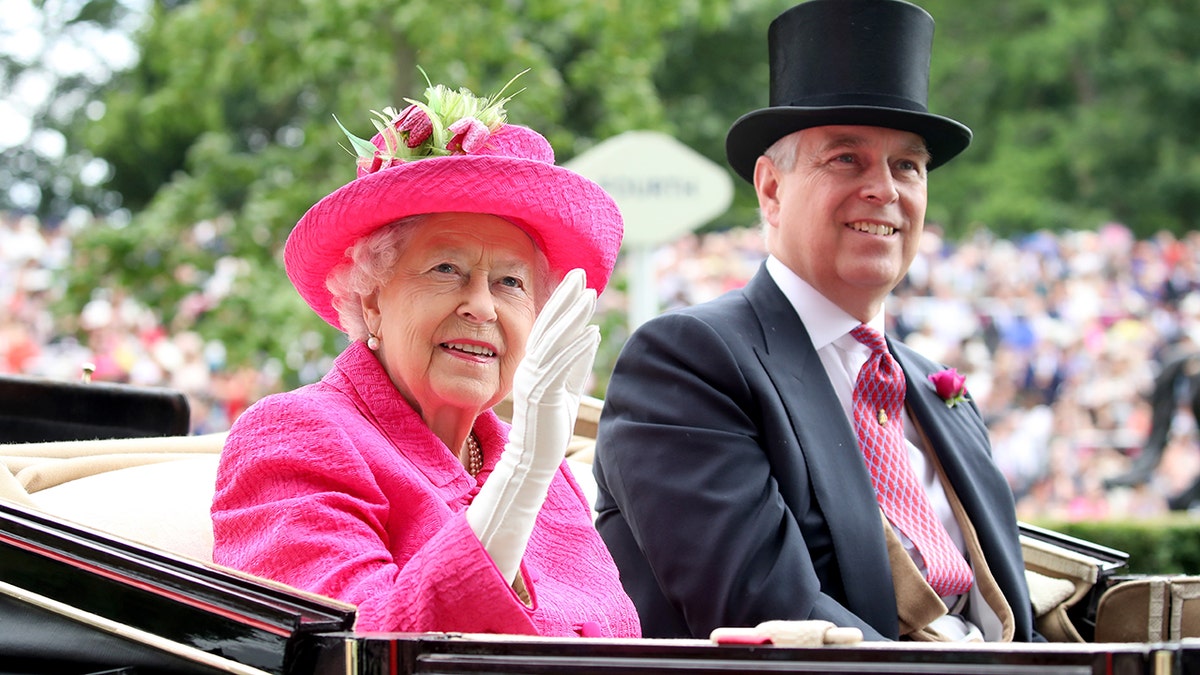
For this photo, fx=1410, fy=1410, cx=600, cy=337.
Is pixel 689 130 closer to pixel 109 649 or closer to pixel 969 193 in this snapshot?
pixel 969 193

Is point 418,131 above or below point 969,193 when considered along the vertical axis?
below

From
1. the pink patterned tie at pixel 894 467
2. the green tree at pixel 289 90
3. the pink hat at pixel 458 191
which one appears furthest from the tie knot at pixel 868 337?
the green tree at pixel 289 90

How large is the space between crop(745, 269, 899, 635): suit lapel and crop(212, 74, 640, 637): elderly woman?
0.47 m

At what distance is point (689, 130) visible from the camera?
832 inches

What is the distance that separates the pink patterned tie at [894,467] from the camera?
266 centimetres

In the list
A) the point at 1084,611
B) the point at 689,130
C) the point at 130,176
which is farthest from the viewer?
the point at 689,130

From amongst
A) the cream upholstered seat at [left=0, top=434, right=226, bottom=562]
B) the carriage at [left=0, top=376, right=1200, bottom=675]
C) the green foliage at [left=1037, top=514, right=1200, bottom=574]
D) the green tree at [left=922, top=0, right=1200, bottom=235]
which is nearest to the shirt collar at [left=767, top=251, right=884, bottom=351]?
the carriage at [left=0, top=376, right=1200, bottom=675]

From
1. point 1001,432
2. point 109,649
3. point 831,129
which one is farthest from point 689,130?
point 109,649

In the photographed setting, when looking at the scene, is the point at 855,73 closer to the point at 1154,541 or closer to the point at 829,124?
the point at 829,124

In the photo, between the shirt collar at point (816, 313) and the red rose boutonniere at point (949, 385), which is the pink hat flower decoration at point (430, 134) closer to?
the shirt collar at point (816, 313)

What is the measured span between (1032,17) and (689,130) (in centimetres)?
754

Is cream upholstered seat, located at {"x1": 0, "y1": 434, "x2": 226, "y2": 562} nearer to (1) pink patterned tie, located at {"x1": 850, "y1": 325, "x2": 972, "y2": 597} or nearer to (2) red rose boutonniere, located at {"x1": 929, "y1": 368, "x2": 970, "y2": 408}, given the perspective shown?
(1) pink patterned tie, located at {"x1": 850, "y1": 325, "x2": 972, "y2": 597}

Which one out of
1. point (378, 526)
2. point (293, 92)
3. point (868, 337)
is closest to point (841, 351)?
point (868, 337)

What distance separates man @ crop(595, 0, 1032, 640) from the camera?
2.51 metres
